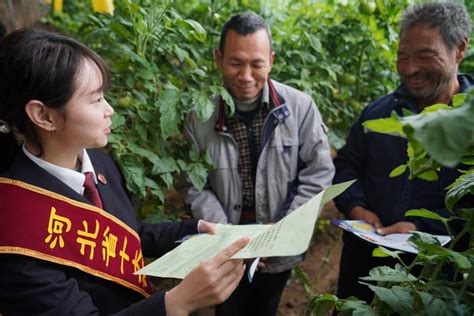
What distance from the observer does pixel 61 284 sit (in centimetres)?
88

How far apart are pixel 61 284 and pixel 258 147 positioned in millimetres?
853

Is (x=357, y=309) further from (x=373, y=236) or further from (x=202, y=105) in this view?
(x=202, y=105)

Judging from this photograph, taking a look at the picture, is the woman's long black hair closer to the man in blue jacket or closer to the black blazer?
the black blazer

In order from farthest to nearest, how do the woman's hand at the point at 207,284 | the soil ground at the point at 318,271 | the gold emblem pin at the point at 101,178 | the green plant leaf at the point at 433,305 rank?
the soil ground at the point at 318,271 < the gold emblem pin at the point at 101,178 < the woman's hand at the point at 207,284 < the green plant leaf at the point at 433,305

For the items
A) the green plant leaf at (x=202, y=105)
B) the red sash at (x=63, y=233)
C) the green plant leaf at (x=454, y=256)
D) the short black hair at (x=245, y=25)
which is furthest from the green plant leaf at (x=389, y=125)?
the short black hair at (x=245, y=25)

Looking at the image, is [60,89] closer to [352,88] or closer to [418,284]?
[418,284]

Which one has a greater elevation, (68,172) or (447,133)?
(447,133)

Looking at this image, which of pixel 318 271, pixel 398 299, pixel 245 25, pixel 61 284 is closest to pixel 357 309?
pixel 398 299

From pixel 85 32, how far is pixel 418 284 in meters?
1.64

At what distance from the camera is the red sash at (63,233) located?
88 centimetres

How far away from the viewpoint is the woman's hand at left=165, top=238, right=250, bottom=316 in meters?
0.85

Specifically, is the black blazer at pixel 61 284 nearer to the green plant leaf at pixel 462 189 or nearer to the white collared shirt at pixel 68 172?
the white collared shirt at pixel 68 172

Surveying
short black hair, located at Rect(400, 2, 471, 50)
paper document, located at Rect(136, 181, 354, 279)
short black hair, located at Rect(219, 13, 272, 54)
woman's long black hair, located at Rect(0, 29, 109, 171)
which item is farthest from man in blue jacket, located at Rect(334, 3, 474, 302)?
woman's long black hair, located at Rect(0, 29, 109, 171)

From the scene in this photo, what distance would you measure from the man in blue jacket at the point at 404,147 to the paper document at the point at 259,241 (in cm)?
64
